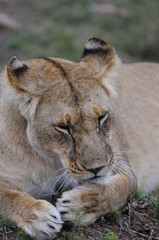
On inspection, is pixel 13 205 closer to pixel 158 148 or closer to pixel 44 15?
pixel 158 148

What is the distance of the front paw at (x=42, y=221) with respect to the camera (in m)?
5.00

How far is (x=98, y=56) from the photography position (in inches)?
222

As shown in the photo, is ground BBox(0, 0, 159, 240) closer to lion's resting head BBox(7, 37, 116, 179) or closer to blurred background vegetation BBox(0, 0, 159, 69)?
blurred background vegetation BBox(0, 0, 159, 69)

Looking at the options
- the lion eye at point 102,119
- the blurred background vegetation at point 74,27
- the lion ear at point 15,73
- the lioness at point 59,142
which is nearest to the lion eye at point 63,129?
the lioness at point 59,142

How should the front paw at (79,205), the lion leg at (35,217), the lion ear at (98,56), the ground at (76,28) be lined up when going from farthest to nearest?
the ground at (76,28) < the lion ear at (98,56) < the front paw at (79,205) < the lion leg at (35,217)

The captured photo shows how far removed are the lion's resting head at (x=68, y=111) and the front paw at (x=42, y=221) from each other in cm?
33

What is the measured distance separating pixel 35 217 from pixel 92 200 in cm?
49

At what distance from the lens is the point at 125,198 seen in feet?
18.3

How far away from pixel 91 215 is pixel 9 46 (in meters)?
7.01

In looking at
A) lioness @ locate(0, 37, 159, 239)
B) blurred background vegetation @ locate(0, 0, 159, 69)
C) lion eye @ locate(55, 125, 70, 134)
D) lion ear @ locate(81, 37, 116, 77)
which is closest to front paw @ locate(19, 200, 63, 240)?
lioness @ locate(0, 37, 159, 239)

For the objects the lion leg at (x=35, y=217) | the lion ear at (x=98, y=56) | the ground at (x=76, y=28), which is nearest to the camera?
the lion leg at (x=35, y=217)

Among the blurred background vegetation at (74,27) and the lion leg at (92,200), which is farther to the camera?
the blurred background vegetation at (74,27)

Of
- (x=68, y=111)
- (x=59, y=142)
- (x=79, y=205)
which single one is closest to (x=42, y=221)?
(x=79, y=205)

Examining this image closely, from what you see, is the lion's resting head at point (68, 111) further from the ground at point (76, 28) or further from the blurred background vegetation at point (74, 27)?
the blurred background vegetation at point (74, 27)
